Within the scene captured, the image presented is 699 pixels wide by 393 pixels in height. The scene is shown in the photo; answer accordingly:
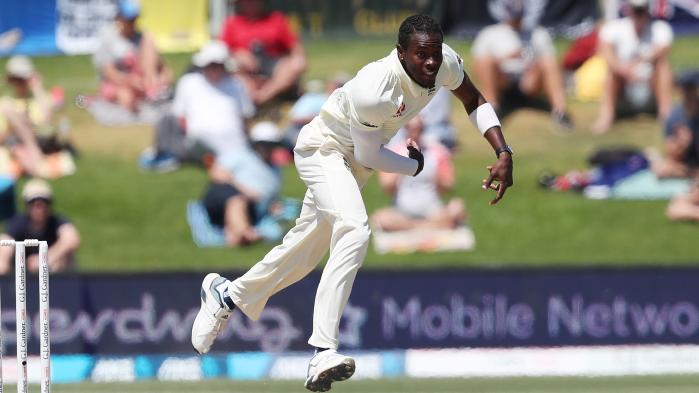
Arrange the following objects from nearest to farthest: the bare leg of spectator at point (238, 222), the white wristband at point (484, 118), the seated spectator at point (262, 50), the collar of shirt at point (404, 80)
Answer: the collar of shirt at point (404, 80), the white wristband at point (484, 118), the bare leg of spectator at point (238, 222), the seated spectator at point (262, 50)

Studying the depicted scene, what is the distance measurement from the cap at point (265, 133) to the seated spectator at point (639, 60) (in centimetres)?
283

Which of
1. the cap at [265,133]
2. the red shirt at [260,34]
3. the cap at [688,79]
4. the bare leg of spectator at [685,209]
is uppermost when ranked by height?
the red shirt at [260,34]

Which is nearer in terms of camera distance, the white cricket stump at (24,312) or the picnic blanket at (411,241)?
the white cricket stump at (24,312)

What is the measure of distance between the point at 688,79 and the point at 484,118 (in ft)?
17.6

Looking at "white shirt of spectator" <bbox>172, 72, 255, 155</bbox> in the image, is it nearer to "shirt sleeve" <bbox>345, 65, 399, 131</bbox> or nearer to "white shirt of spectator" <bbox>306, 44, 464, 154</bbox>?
"white shirt of spectator" <bbox>306, 44, 464, 154</bbox>

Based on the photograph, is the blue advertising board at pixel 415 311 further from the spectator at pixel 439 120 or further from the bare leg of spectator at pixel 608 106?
the bare leg of spectator at pixel 608 106

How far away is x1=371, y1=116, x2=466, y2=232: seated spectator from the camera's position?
33.4 feet

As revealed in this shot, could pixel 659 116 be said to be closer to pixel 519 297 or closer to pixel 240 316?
pixel 519 297

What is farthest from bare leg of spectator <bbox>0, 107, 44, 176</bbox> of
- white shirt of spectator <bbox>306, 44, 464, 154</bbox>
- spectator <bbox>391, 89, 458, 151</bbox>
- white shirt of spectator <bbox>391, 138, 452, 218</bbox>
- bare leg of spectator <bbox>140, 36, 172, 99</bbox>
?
white shirt of spectator <bbox>306, 44, 464, 154</bbox>

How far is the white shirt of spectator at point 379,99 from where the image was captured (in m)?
5.43

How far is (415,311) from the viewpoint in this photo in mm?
8930

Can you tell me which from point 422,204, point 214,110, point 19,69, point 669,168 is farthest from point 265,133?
point 669,168

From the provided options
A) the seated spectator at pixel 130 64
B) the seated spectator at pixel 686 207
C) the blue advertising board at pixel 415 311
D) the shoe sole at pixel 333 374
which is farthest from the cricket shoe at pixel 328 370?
the seated spectator at pixel 130 64

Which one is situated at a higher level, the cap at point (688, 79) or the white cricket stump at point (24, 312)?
the cap at point (688, 79)
